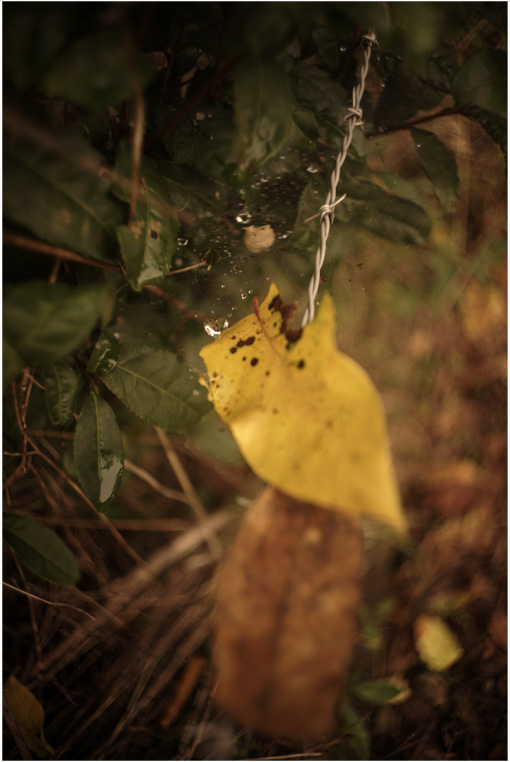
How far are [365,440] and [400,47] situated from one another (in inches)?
20.6

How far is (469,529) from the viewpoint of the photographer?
4.51ft

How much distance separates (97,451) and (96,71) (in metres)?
0.39

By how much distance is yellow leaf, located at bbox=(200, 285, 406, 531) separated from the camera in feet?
0.92

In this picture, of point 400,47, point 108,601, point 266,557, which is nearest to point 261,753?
point 108,601

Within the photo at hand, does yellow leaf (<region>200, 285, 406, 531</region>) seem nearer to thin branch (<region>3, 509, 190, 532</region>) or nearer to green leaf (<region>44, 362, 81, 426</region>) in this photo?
green leaf (<region>44, 362, 81, 426</region>)

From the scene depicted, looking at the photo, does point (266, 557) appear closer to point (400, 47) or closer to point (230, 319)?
point (230, 319)

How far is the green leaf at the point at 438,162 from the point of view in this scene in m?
0.59

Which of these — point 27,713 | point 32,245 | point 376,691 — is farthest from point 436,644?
point 32,245

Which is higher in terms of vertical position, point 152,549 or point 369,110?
point 369,110

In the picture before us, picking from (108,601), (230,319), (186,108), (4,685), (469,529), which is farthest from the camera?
(469,529)

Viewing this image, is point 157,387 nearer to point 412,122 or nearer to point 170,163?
point 170,163

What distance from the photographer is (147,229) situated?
0.42 meters

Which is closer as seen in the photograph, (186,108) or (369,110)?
(186,108)

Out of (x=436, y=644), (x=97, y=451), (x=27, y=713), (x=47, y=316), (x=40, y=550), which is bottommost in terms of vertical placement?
(x=436, y=644)
